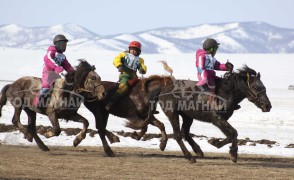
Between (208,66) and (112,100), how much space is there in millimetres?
2466

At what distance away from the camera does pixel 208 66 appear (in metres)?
16.8

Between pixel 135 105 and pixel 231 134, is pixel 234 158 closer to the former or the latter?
pixel 231 134

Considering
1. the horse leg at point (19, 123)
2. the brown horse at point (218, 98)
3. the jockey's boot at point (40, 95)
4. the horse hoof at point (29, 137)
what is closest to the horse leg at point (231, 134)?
the brown horse at point (218, 98)

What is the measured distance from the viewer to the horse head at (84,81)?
55.1 feet

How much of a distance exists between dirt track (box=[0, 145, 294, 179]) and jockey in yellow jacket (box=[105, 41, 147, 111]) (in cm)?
145

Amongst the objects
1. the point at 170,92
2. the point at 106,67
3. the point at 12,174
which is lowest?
the point at 12,174

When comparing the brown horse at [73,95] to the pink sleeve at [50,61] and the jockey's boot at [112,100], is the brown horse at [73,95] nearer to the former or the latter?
the pink sleeve at [50,61]

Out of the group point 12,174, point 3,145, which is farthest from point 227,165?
point 3,145

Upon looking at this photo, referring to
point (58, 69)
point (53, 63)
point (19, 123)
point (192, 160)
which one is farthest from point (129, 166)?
point (19, 123)

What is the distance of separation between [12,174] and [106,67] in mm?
53797

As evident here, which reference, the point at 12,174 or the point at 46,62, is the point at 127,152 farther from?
the point at 12,174

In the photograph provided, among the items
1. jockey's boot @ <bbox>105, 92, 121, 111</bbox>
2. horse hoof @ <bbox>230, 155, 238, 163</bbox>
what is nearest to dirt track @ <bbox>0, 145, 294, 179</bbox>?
horse hoof @ <bbox>230, 155, 238, 163</bbox>

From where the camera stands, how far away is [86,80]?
1691 centimetres

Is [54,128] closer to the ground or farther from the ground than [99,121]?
closer to the ground
